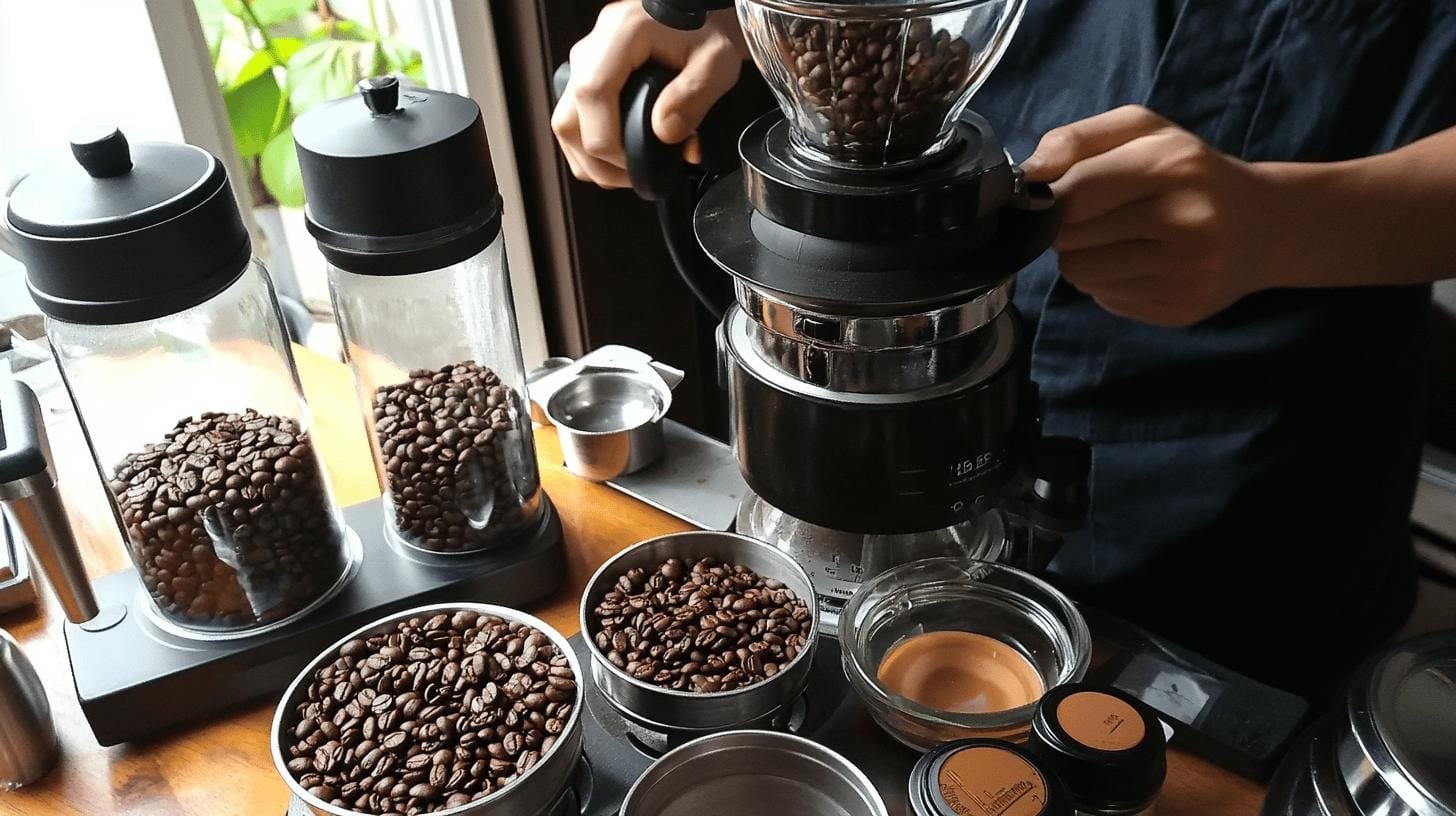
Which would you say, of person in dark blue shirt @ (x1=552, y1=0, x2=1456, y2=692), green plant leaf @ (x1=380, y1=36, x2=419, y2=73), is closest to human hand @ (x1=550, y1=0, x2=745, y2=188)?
person in dark blue shirt @ (x1=552, y1=0, x2=1456, y2=692)

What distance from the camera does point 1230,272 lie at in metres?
0.71

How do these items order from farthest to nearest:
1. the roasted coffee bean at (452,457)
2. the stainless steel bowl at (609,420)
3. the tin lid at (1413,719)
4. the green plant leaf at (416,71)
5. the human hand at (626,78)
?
the green plant leaf at (416,71) < the stainless steel bowl at (609,420) < the roasted coffee bean at (452,457) < the human hand at (626,78) < the tin lid at (1413,719)

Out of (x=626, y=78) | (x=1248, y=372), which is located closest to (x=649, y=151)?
(x=626, y=78)

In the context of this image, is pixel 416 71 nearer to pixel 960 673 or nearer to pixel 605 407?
pixel 605 407

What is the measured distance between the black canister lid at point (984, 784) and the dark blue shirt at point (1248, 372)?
1.10ft

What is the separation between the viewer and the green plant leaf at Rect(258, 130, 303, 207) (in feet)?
4.84

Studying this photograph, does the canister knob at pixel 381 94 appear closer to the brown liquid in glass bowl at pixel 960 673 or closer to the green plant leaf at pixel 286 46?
the brown liquid in glass bowl at pixel 960 673

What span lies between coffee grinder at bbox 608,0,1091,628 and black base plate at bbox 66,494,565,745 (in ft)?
0.77

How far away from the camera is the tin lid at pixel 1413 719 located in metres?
0.50

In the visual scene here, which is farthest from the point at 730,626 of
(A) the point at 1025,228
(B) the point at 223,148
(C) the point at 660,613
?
(B) the point at 223,148

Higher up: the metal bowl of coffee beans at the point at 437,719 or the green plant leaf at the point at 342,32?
the green plant leaf at the point at 342,32

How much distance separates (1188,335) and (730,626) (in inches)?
16.9

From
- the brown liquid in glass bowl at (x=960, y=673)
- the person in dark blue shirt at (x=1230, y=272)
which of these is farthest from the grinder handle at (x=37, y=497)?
the brown liquid in glass bowl at (x=960, y=673)

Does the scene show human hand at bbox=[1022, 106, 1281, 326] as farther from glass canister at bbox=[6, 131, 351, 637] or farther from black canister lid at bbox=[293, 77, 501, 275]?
glass canister at bbox=[6, 131, 351, 637]
